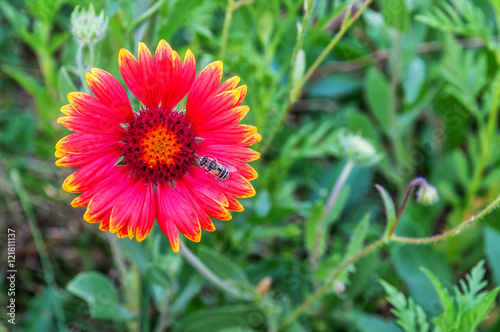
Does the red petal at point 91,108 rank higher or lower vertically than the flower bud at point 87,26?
lower

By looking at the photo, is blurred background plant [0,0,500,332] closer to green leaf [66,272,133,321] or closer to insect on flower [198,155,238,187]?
green leaf [66,272,133,321]

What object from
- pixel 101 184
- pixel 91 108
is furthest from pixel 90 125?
pixel 101 184

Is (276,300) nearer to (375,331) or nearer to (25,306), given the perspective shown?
(375,331)

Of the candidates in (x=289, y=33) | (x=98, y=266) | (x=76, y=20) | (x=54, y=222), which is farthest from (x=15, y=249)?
(x=289, y=33)

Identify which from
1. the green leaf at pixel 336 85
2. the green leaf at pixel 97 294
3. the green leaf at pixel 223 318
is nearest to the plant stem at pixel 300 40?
the green leaf at pixel 223 318

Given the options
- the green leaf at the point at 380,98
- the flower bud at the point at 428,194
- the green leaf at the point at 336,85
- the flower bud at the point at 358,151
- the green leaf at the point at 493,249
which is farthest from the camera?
the green leaf at the point at 336,85

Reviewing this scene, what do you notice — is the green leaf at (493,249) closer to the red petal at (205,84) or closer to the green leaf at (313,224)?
the green leaf at (313,224)
